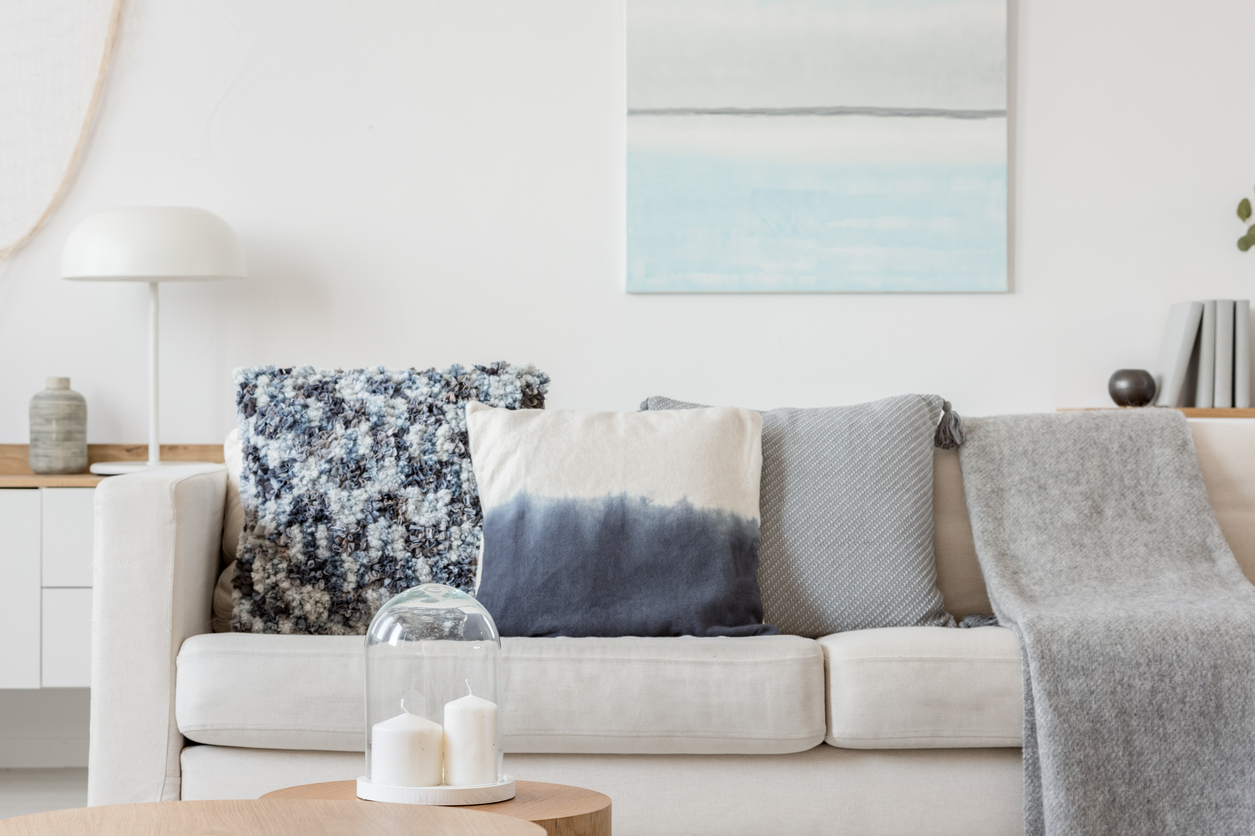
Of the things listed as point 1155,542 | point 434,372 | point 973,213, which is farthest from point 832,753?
point 973,213

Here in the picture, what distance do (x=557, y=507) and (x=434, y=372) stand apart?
1.18ft

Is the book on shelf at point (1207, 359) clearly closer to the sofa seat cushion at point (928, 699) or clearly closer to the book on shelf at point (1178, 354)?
the book on shelf at point (1178, 354)

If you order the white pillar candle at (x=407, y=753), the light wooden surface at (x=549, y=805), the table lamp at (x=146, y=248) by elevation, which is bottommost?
the light wooden surface at (x=549, y=805)

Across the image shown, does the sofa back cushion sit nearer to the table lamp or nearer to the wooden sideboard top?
the table lamp

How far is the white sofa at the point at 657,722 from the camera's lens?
1.52 m

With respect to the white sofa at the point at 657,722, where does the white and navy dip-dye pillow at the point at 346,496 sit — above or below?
above

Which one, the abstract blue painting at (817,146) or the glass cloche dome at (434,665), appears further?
the abstract blue painting at (817,146)

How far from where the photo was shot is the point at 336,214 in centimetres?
284

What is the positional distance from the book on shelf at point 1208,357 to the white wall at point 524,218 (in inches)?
5.0

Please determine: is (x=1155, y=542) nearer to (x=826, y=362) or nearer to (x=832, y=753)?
(x=832, y=753)

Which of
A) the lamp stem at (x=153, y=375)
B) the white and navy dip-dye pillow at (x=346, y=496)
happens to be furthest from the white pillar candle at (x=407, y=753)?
the lamp stem at (x=153, y=375)

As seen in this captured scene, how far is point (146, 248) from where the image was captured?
97.1 inches

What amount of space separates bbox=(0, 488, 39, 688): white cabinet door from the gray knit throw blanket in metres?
2.00

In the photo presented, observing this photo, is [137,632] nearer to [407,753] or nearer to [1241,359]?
[407,753]
